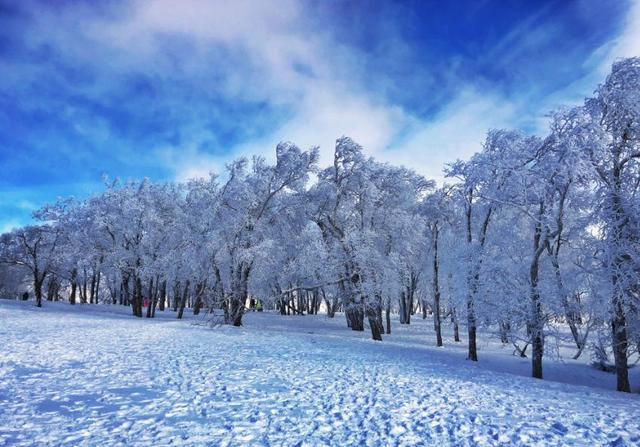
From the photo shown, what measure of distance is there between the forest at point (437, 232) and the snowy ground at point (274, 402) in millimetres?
3892

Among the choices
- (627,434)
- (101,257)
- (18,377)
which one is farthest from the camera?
(101,257)

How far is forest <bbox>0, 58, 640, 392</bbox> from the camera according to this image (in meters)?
13.2

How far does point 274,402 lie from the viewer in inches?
328

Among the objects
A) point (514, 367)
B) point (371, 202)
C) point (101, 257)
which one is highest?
point (371, 202)

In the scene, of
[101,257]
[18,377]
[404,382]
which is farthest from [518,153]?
[101,257]

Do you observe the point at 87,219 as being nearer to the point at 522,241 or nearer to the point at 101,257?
the point at 101,257

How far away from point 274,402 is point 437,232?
65.0ft

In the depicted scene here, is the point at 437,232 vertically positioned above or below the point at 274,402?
above

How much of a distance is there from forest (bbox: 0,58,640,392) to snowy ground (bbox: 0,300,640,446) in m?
3.89

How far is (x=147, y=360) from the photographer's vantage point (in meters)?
12.4

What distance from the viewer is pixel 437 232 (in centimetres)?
2567

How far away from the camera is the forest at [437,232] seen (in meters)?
13.2

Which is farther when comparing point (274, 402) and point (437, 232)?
point (437, 232)

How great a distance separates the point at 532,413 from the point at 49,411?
9790mm
